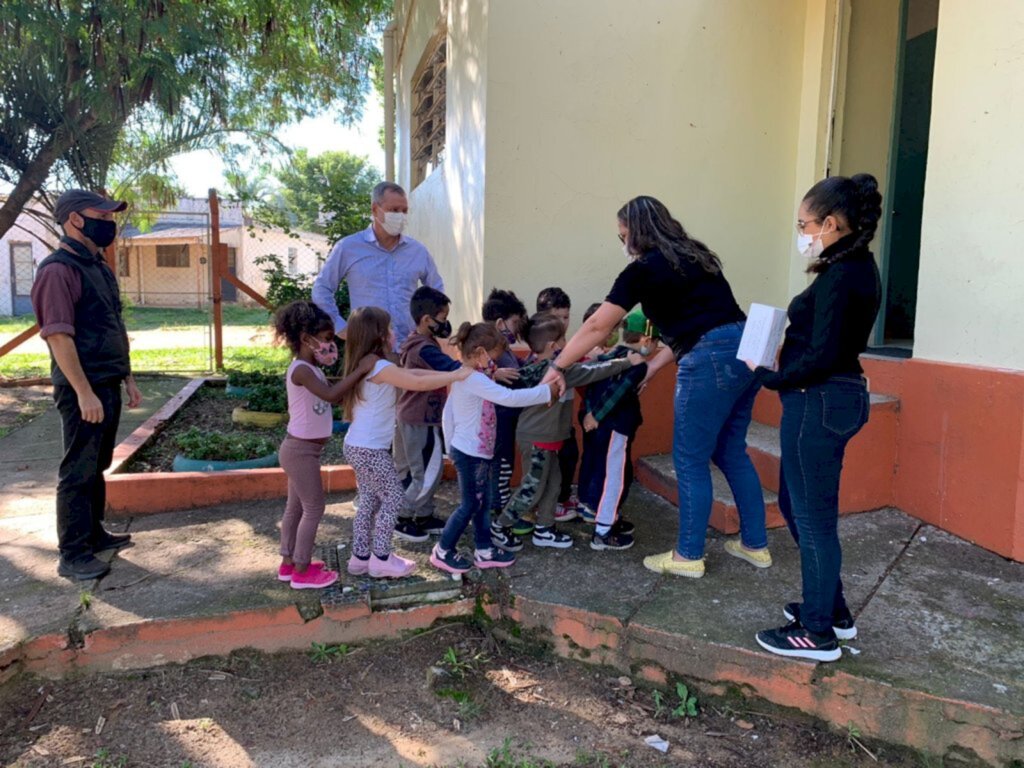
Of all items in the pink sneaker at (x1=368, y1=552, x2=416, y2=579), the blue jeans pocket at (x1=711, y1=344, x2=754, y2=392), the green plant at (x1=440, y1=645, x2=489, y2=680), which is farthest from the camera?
the pink sneaker at (x1=368, y1=552, x2=416, y2=579)

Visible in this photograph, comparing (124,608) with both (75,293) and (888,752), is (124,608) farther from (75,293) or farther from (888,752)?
(888,752)

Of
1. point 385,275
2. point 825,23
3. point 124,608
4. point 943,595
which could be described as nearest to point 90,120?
point 385,275

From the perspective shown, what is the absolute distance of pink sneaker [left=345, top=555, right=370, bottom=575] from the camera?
327cm

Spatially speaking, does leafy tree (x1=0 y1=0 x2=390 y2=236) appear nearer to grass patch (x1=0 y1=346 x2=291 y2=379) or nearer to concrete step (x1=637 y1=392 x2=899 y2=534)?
grass patch (x1=0 y1=346 x2=291 y2=379)

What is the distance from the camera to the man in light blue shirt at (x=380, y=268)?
4.07 m

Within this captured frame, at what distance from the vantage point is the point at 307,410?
3.06 m

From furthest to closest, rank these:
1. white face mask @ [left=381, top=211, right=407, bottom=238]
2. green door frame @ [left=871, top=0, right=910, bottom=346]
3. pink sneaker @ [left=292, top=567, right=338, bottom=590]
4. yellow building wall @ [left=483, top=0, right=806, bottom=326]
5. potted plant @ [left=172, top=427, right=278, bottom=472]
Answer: green door frame @ [left=871, top=0, right=910, bottom=346] → potted plant @ [left=172, top=427, right=278, bottom=472] → yellow building wall @ [left=483, top=0, right=806, bottom=326] → white face mask @ [left=381, top=211, right=407, bottom=238] → pink sneaker @ [left=292, top=567, right=338, bottom=590]

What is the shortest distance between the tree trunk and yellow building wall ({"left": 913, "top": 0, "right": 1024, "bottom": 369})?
801 cm

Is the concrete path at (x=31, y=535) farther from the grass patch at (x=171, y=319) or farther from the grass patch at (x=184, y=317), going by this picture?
the grass patch at (x=184, y=317)

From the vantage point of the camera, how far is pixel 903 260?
5.78 metres

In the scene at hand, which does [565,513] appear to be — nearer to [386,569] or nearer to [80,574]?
[386,569]

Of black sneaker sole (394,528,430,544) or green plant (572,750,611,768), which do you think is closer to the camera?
green plant (572,750,611,768)

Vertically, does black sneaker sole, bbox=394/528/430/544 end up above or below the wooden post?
below

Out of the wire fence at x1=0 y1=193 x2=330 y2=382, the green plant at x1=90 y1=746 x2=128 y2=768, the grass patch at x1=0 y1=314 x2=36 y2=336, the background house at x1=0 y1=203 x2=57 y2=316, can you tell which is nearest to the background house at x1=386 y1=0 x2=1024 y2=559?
the wire fence at x1=0 y1=193 x2=330 y2=382
